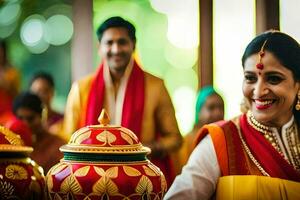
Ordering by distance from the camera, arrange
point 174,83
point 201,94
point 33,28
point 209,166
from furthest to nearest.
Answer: point 33,28
point 174,83
point 201,94
point 209,166

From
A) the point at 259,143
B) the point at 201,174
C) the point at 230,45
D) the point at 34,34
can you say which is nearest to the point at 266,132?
the point at 259,143

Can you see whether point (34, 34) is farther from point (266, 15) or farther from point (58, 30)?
point (266, 15)

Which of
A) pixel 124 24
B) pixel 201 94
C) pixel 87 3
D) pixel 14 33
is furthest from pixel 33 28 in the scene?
pixel 124 24

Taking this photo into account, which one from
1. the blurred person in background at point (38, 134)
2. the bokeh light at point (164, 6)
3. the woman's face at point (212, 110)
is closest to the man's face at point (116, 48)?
the blurred person in background at point (38, 134)

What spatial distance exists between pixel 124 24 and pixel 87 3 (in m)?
0.65

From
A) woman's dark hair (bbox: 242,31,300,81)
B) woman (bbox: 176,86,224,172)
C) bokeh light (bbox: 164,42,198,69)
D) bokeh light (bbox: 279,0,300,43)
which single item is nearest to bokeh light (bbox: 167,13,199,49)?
bokeh light (bbox: 164,42,198,69)

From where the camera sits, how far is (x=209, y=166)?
1138 mm

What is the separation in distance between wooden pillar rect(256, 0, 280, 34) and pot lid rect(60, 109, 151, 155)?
1.19m

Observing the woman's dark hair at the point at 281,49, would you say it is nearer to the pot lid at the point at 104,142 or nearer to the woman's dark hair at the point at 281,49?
the woman's dark hair at the point at 281,49

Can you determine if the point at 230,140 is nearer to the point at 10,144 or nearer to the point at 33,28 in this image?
the point at 10,144

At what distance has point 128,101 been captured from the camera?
171 centimetres

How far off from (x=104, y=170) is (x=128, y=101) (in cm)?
92

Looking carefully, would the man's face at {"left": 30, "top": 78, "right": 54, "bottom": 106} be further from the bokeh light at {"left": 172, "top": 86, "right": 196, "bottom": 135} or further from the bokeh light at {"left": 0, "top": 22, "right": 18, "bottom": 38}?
the bokeh light at {"left": 172, "top": 86, "right": 196, "bottom": 135}

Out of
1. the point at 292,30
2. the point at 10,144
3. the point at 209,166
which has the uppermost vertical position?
the point at 292,30
